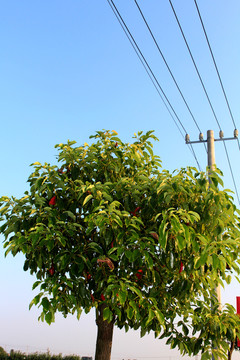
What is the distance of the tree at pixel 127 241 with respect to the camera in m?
7.51

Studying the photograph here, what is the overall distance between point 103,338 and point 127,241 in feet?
8.94

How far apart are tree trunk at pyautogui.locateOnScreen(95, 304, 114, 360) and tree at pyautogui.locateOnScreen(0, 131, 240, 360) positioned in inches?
0.8

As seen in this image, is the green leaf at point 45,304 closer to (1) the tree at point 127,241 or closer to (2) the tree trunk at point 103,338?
(1) the tree at point 127,241

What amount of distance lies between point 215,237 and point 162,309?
2.00 meters

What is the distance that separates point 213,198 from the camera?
7.95 metres

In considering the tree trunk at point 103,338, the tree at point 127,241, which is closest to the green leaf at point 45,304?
the tree at point 127,241

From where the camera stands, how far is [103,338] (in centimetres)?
920

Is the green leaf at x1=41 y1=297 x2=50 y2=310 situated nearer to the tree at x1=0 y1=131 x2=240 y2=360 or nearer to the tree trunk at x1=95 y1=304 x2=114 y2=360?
the tree at x1=0 y1=131 x2=240 y2=360

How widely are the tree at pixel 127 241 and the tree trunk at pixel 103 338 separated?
0.02 meters

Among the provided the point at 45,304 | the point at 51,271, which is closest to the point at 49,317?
the point at 45,304

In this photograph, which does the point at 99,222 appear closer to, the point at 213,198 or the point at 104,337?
the point at 213,198

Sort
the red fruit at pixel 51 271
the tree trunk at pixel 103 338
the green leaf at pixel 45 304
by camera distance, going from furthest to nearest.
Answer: the tree trunk at pixel 103 338 < the red fruit at pixel 51 271 < the green leaf at pixel 45 304

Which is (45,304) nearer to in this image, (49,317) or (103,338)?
(49,317)

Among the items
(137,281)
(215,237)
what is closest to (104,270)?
(137,281)
